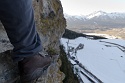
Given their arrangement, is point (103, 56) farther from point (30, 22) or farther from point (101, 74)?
point (30, 22)

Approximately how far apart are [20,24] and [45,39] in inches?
104

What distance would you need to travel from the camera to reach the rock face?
8.41 ft

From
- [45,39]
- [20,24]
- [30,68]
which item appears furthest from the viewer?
[45,39]

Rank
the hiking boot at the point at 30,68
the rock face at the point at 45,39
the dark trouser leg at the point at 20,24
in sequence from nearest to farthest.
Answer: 1. the dark trouser leg at the point at 20,24
2. the hiking boot at the point at 30,68
3. the rock face at the point at 45,39

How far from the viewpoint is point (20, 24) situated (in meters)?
1.86

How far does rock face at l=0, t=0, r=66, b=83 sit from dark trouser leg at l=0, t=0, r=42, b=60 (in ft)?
1.63

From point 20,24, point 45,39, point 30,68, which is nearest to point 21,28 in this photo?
point 20,24

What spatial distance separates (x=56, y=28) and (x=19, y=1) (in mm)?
3535

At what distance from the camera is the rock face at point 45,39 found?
2564 millimetres

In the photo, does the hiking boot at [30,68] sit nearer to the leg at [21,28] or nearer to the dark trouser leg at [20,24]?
the leg at [21,28]

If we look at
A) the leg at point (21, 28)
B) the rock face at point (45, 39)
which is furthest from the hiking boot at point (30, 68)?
the rock face at point (45, 39)

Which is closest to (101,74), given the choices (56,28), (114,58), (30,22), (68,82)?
(114,58)

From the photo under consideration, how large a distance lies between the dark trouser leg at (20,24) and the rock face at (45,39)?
496mm

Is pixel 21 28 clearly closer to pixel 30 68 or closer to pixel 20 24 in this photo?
pixel 20 24
